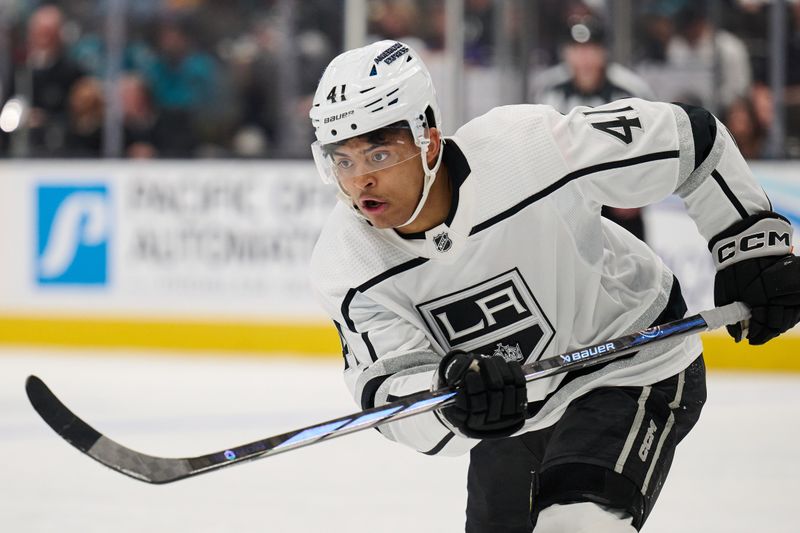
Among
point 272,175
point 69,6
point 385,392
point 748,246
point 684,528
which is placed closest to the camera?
point 385,392

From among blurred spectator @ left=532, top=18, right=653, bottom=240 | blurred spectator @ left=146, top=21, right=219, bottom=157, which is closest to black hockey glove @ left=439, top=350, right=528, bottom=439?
blurred spectator @ left=532, top=18, right=653, bottom=240

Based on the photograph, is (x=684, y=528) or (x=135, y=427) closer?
(x=684, y=528)

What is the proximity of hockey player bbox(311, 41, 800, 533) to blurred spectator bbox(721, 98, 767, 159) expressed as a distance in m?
3.54

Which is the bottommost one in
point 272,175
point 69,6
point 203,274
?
point 203,274

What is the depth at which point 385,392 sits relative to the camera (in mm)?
2107

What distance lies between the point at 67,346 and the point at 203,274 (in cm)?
82

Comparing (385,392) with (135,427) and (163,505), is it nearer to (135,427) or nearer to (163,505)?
(163,505)

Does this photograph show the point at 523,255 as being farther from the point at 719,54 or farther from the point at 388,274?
the point at 719,54

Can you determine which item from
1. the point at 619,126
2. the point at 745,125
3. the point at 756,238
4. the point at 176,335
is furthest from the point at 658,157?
the point at 176,335

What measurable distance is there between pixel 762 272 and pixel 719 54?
3709 millimetres

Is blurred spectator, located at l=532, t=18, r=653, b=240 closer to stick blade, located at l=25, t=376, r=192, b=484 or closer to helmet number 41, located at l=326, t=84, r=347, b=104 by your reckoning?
helmet number 41, located at l=326, t=84, r=347, b=104

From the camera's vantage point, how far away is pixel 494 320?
2.16m

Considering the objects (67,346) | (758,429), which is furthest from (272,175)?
(758,429)

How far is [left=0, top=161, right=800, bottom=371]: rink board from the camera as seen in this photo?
6047 mm
